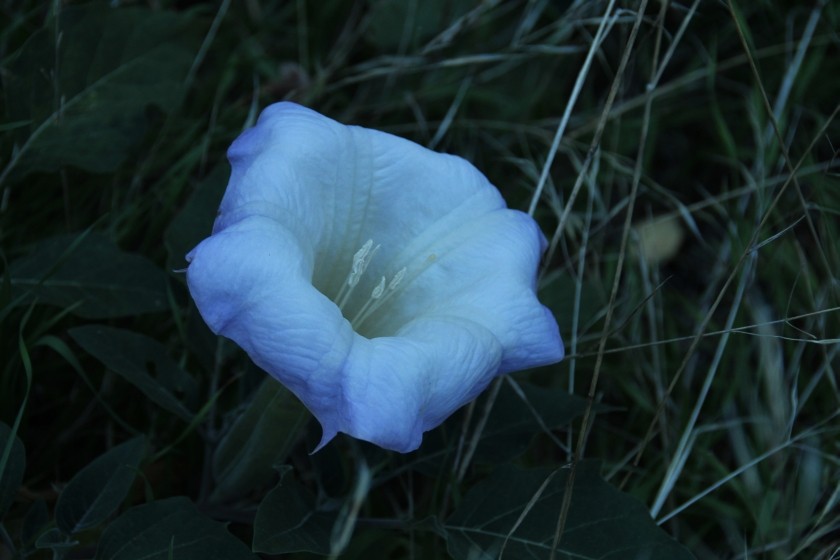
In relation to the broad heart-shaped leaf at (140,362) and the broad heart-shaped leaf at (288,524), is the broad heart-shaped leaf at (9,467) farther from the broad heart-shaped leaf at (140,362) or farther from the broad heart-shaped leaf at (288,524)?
the broad heart-shaped leaf at (288,524)

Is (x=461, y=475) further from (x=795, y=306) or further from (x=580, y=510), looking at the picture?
(x=795, y=306)

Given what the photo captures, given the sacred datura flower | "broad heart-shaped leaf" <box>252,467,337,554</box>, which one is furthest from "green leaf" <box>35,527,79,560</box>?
the sacred datura flower

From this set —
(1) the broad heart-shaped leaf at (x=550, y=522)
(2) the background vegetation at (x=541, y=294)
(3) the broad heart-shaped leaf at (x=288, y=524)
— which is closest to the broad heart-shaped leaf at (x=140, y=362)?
(2) the background vegetation at (x=541, y=294)

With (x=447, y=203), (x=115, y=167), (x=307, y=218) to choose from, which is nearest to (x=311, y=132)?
(x=307, y=218)

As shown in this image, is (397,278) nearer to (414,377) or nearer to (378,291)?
(378,291)

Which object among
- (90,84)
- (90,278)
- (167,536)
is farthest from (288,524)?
(90,84)
